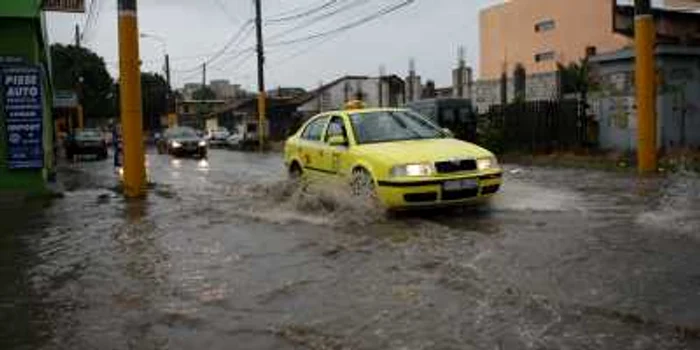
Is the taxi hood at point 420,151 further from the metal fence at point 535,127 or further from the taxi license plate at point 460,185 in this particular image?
the metal fence at point 535,127

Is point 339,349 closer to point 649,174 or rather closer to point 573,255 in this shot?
point 573,255

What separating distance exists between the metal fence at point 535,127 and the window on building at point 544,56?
2796 cm

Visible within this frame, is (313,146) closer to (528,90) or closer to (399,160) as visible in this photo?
(399,160)

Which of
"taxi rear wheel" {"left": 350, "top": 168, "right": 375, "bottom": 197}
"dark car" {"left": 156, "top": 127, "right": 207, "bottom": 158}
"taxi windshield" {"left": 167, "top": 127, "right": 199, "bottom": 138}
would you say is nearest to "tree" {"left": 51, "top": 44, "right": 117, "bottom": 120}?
"taxi windshield" {"left": 167, "top": 127, "right": 199, "bottom": 138}

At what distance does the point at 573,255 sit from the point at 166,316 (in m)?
3.82

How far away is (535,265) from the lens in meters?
8.41

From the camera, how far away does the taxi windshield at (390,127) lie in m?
12.9

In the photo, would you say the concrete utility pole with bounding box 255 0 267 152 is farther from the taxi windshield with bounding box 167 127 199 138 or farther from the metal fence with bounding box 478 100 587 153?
the metal fence with bounding box 478 100 587 153

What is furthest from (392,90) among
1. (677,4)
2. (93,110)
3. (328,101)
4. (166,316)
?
(166,316)

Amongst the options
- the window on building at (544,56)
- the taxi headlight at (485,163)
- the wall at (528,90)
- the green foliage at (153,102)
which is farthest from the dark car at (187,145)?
the green foliage at (153,102)

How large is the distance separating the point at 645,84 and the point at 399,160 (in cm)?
918

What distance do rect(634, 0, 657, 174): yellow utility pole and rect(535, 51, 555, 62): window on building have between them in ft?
123

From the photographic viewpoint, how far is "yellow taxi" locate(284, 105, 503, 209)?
1149cm

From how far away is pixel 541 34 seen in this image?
57.3 m
